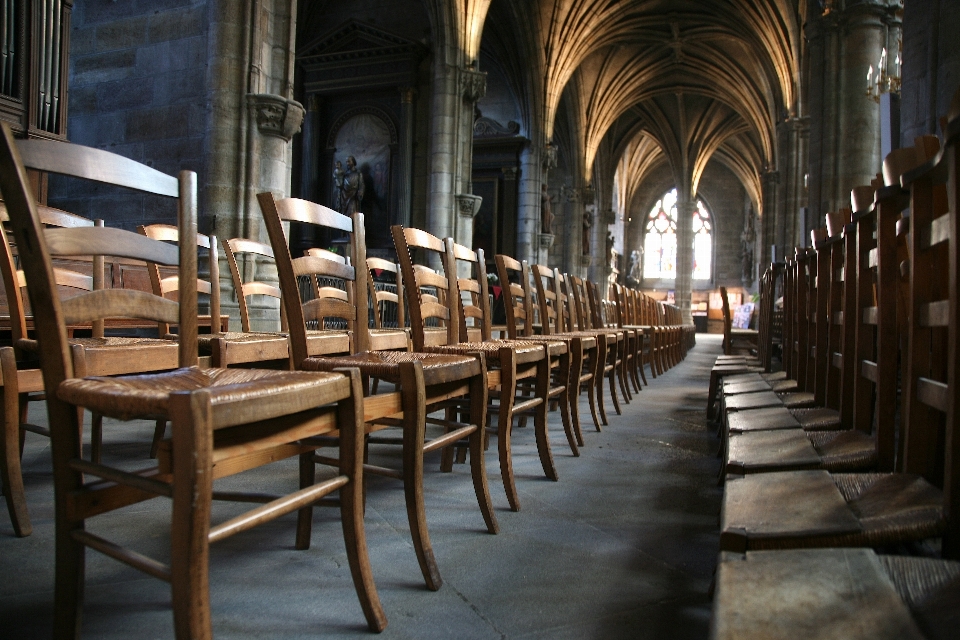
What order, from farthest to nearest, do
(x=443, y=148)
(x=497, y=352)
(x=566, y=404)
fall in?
(x=443, y=148) → (x=566, y=404) → (x=497, y=352)

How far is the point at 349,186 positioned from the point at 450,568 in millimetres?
10593

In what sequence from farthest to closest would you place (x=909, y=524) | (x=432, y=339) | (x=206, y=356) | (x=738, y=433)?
(x=432, y=339), (x=206, y=356), (x=738, y=433), (x=909, y=524)

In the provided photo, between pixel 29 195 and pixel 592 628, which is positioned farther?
pixel 592 628

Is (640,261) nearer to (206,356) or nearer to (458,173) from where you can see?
(458,173)

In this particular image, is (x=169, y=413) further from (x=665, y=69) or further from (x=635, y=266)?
(x=635, y=266)

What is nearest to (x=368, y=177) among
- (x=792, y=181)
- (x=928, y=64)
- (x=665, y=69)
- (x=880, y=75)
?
(x=880, y=75)

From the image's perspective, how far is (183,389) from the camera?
1269 millimetres

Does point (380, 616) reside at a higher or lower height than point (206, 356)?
lower

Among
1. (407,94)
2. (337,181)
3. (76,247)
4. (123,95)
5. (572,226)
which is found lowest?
(76,247)

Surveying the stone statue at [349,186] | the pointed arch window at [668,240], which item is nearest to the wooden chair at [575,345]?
the stone statue at [349,186]

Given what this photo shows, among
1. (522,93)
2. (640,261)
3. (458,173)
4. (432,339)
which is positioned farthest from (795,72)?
(640,261)

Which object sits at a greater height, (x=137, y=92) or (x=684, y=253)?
(x=684, y=253)

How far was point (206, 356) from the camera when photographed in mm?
2359

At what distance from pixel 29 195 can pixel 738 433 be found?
2054 millimetres
